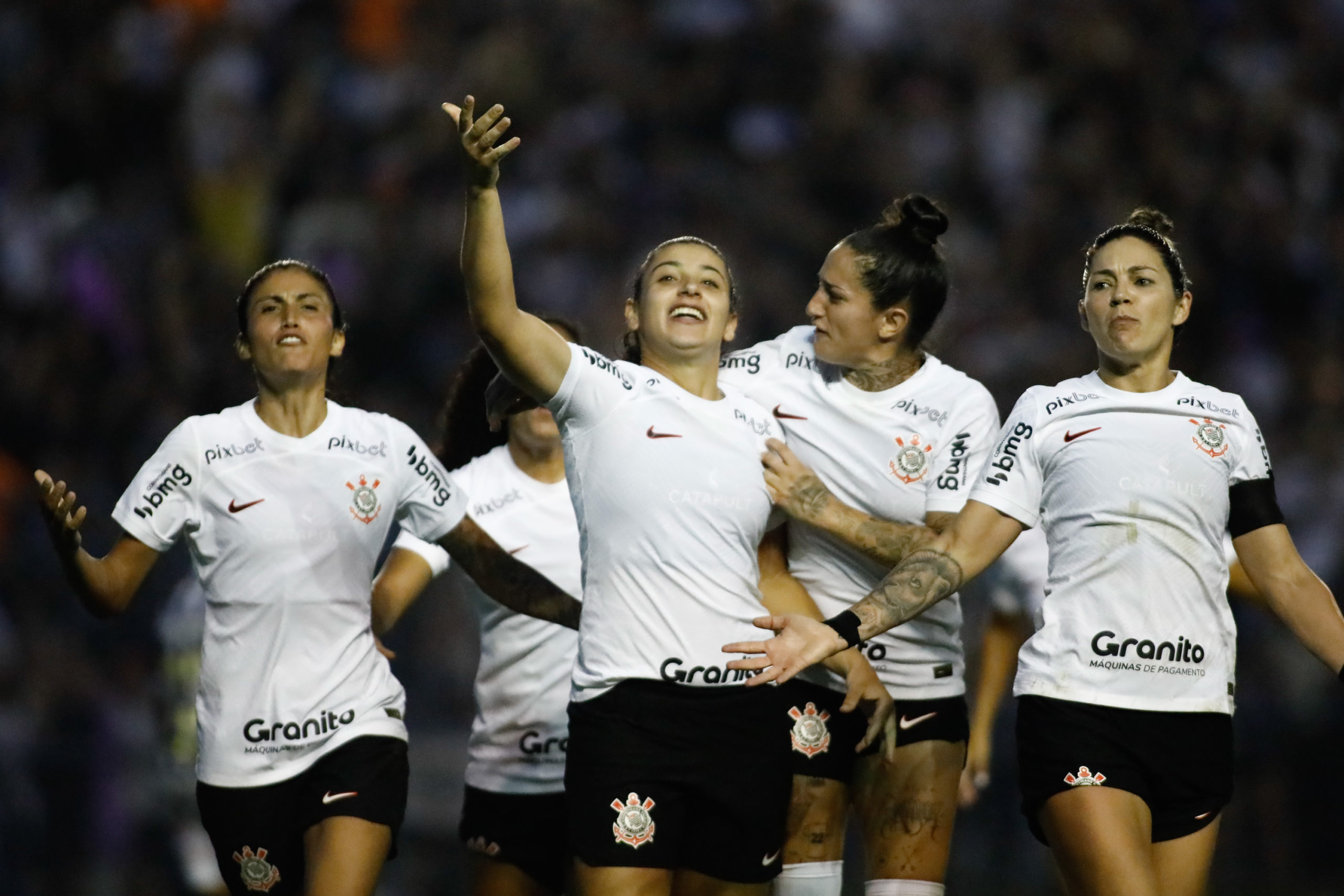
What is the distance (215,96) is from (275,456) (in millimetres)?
8227

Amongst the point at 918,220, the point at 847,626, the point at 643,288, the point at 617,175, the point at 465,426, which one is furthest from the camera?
the point at 617,175

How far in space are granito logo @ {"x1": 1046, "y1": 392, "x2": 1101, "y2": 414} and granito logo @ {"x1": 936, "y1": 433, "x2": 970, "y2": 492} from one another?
43 centimetres

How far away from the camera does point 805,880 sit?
206 inches

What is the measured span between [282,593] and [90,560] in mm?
545

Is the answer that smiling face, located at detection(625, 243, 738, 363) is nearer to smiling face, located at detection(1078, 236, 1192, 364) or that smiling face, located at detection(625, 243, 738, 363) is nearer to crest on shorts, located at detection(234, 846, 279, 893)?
smiling face, located at detection(1078, 236, 1192, 364)

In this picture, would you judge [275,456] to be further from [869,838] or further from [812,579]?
[869,838]

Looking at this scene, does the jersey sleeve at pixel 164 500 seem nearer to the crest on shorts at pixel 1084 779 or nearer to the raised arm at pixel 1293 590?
the crest on shorts at pixel 1084 779

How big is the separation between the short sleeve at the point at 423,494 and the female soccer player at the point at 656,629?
2.30 ft

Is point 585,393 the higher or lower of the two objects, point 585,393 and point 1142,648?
the higher

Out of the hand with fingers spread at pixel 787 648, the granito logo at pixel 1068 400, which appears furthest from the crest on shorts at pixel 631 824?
the granito logo at pixel 1068 400

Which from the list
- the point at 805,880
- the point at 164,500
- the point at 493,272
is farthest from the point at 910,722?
the point at 164,500

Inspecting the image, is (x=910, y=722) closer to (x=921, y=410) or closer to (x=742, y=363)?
(x=921, y=410)

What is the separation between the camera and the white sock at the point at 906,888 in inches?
213

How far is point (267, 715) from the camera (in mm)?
5008
